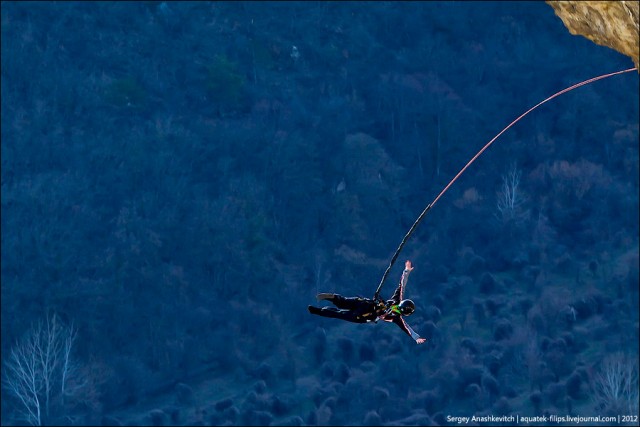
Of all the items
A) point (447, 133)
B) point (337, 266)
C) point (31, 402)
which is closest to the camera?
point (31, 402)

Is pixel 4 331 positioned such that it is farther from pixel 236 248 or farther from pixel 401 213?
pixel 401 213

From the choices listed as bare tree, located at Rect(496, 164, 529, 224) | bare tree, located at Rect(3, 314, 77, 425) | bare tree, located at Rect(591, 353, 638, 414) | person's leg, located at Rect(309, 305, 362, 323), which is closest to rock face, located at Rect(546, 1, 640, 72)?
person's leg, located at Rect(309, 305, 362, 323)

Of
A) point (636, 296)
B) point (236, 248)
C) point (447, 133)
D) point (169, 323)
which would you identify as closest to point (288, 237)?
point (236, 248)

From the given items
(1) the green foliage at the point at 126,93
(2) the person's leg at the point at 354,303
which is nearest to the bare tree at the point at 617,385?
(1) the green foliage at the point at 126,93

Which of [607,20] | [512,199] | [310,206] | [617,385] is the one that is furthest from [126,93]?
[607,20]

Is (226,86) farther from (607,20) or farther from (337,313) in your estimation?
(607,20)

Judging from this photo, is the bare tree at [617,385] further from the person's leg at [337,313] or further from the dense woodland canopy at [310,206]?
the person's leg at [337,313]

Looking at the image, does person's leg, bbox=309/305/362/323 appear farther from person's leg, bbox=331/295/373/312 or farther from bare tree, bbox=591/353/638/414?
bare tree, bbox=591/353/638/414
